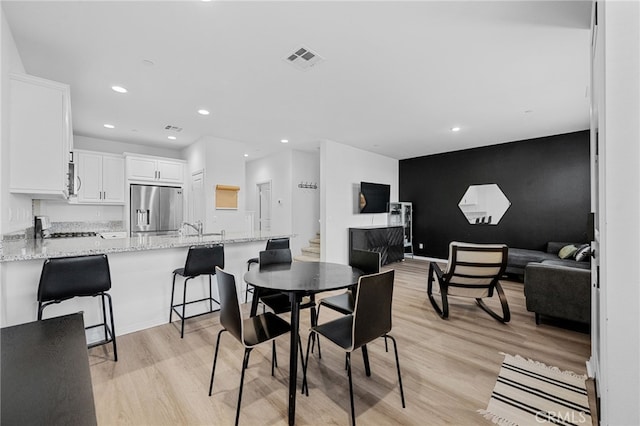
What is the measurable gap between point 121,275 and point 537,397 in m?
3.69

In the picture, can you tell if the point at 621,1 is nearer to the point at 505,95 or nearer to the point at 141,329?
the point at 505,95

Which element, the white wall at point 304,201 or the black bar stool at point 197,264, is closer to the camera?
the black bar stool at point 197,264

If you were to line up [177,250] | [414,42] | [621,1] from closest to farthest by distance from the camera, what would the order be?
[621,1] < [414,42] < [177,250]

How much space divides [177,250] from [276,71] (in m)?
2.25

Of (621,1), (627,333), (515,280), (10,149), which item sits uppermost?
(621,1)

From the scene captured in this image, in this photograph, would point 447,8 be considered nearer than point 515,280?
Yes

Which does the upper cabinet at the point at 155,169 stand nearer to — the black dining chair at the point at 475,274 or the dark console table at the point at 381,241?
the dark console table at the point at 381,241

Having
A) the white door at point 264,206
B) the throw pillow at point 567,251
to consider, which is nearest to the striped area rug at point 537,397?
the throw pillow at point 567,251

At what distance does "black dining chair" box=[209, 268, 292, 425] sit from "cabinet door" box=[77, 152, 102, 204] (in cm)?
491

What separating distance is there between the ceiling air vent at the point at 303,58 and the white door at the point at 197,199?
3466mm

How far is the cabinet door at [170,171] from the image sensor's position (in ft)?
19.2

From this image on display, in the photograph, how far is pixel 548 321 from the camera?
3.22 metres

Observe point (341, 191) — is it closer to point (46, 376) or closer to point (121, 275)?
point (121, 275)

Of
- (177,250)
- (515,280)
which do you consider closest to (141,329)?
(177,250)
